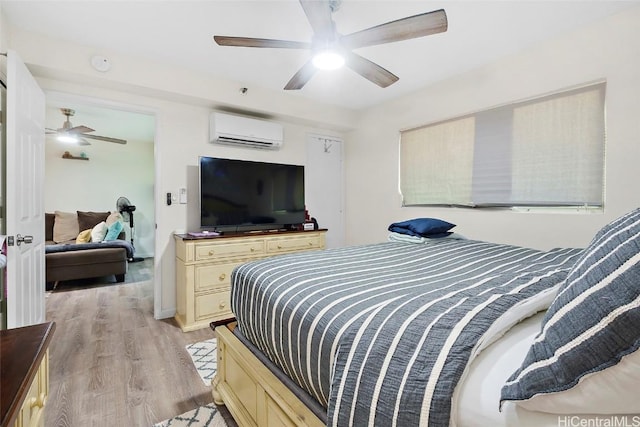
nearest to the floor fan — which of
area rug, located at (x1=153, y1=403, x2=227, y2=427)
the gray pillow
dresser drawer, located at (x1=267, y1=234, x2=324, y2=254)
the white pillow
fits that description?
the white pillow

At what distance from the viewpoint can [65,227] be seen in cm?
508

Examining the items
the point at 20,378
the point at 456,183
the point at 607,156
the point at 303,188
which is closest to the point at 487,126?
the point at 456,183

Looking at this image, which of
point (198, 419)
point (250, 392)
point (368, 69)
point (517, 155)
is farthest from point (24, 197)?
point (517, 155)

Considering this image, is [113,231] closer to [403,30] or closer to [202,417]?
[202,417]

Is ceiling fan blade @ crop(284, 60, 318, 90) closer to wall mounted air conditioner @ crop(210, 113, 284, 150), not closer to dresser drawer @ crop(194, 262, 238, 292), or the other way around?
wall mounted air conditioner @ crop(210, 113, 284, 150)

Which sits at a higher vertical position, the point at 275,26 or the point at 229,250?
the point at 275,26

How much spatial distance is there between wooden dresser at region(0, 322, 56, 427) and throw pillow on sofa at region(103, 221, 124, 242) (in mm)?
4488

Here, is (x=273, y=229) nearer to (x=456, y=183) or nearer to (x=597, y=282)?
(x=456, y=183)

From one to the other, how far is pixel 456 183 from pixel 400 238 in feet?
3.38

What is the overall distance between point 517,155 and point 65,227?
6.69m

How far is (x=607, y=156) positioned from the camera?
85.2 inches

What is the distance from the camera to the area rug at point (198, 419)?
1.57 m

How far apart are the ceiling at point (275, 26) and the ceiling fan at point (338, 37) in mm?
339

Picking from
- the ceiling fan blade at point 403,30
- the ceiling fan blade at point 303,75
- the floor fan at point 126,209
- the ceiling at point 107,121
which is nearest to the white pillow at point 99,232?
the floor fan at point 126,209
